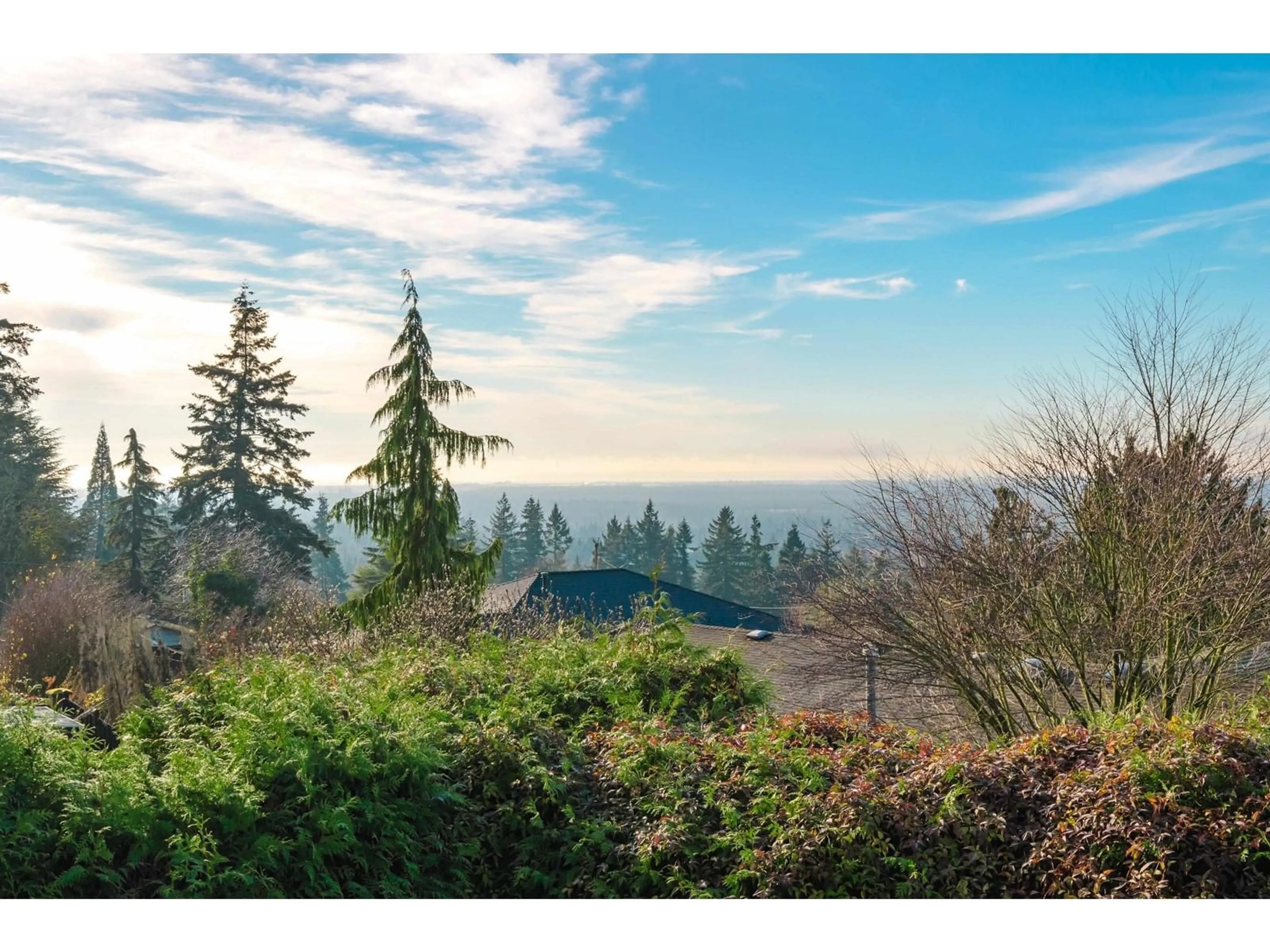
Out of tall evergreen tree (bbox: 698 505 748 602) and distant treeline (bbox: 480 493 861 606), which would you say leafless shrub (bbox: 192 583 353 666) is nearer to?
distant treeline (bbox: 480 493 861 606)

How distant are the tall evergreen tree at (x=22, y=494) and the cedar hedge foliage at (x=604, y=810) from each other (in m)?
22.1

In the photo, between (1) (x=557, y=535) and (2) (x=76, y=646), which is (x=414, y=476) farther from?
(1) (x=557, y=535)

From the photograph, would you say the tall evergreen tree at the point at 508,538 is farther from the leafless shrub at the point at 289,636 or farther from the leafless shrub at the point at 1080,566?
the leafless shrub at the point at 1080,566

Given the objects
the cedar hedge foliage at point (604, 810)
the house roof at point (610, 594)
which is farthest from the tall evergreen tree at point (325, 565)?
Result: the cedar hedge foliage at point (604, 810)

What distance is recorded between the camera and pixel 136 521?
2942 cm

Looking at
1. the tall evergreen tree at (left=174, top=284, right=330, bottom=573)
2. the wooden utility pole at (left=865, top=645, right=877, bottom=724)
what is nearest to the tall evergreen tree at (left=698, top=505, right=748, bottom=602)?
the tall evergreen tree at (left=174, top=284, right=330, bottom=573)

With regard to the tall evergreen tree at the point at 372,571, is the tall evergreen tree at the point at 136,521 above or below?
above

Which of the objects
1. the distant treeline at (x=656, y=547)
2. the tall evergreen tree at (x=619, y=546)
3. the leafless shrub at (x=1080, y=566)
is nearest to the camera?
the leafless shrub at (x=1080, y=566)

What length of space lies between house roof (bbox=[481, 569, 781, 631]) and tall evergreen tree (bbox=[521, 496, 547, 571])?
33.2 metres

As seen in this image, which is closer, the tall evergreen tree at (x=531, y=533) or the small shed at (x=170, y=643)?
the small shed at (x=170, y=643)

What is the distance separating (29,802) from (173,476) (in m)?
28.6

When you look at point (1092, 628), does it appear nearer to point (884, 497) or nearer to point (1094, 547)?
point (1094, 547)

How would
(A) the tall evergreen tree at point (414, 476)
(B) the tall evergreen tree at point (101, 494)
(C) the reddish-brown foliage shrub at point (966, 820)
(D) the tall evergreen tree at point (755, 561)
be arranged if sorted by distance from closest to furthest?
1. (C) the reddish-brown foliage shrub at point (966, 820)
2. (A) the tall evergreen tree at point (414, 476)
3. (B) the tall evergreen tree at point (101, 494)
4. (D) the tall evergreen tree at point (755, 561)

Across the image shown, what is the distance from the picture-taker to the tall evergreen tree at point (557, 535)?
53.6 meters
